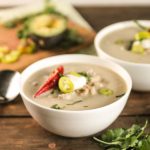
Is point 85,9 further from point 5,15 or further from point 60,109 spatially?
point 60,109

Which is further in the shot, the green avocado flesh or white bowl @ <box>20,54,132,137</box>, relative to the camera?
the green avocado flesh

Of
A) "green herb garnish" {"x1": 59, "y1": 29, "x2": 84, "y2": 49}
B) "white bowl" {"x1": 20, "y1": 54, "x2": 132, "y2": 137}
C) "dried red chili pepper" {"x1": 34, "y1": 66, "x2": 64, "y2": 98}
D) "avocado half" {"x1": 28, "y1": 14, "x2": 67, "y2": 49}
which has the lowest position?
"green herb garnish" {"x1": 59, "y1": 29, "x2": 84, "y2": 49}

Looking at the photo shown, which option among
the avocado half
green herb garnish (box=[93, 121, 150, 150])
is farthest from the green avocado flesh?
green herb garnish (box=[93, 121, 150, 150])

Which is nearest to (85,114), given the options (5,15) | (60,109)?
(60,109)

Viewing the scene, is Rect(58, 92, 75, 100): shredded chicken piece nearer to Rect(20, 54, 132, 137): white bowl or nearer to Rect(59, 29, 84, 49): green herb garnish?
Rect(20, 54, 132, 137): white bowl

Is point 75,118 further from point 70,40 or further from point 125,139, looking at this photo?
point 70,40
